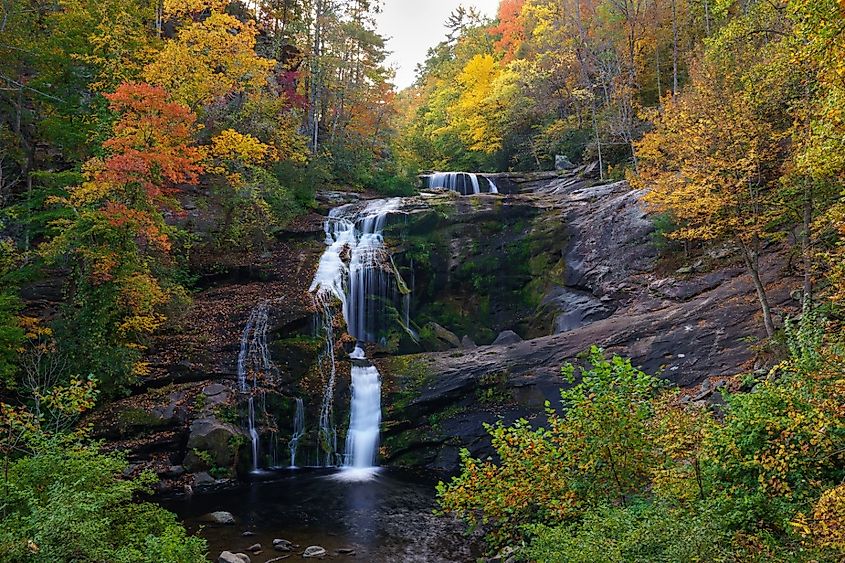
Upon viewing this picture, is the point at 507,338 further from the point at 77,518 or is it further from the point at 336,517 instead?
the point at 77,518

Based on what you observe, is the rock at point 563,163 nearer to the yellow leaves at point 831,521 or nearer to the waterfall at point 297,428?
the waterfall at point 297,428

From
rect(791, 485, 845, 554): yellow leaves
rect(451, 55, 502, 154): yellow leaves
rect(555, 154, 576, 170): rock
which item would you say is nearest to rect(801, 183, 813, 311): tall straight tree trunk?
rect(791, 485, 845, 554): yellow leaves

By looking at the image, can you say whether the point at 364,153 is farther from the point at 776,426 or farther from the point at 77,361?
the point at 776,426

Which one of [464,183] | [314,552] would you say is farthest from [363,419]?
[464,183]

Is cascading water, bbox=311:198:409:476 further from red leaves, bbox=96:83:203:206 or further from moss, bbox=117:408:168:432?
red leaves, bbox=96:83:203:206

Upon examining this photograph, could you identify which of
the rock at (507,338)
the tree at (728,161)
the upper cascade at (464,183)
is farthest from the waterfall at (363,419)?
the upper cascade at (464,183)

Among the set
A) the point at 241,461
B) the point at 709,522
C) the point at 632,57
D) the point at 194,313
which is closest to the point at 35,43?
the point at 194,313

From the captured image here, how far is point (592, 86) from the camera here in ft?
80.9

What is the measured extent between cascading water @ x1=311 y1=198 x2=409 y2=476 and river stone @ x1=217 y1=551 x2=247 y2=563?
551cm

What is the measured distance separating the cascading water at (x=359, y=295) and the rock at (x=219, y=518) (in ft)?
13.2

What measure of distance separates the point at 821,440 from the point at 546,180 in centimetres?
2197

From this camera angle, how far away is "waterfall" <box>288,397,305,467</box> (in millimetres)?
13781

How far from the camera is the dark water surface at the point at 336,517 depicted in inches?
357

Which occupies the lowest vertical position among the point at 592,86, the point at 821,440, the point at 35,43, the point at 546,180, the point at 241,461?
the point at 241,461
